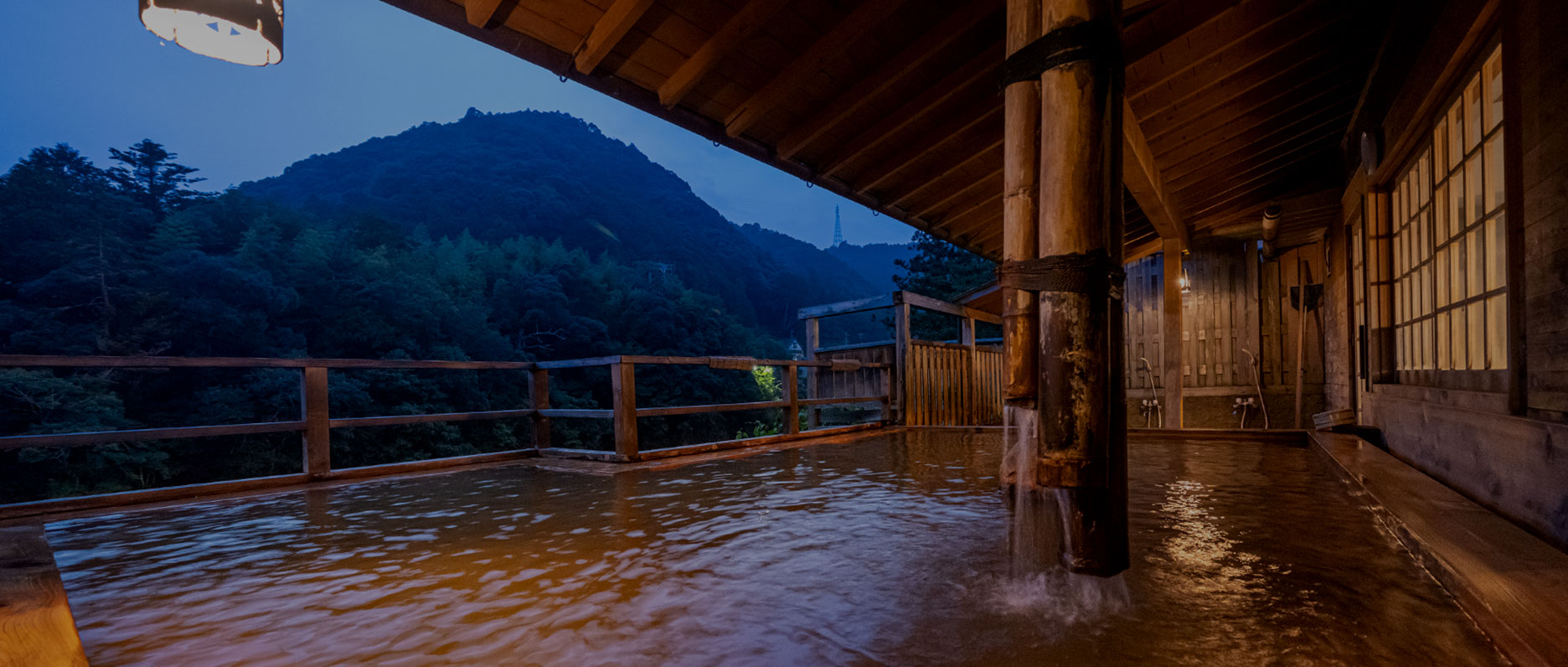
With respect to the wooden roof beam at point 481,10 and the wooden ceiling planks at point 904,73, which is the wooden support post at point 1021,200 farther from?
the wooden roof beam at point 481,10

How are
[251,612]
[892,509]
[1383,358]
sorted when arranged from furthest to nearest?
[1383,358], [892,509], [251,612]

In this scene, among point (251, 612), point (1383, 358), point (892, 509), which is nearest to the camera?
point (251, 612)

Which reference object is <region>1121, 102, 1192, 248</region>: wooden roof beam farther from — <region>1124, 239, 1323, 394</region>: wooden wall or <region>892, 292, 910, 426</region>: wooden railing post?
<region>892, 292, 910, 426</region>: wooden railing post

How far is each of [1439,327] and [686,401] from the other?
2668 centimetres

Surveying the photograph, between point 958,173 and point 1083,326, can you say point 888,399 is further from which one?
point 1083,326

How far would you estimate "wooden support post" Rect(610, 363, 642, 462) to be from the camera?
214 inches

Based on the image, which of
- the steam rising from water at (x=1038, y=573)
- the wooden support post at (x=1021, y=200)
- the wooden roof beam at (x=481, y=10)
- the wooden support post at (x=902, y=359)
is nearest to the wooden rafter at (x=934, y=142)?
the wooden support post at (x=1021, y=200)

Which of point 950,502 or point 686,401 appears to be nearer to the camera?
point 950,502

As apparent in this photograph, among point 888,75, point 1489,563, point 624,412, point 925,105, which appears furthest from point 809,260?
point 1489,563

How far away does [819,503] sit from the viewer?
11.4 feet

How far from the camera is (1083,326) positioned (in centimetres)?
215

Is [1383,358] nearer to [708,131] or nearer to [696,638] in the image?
[708,131]

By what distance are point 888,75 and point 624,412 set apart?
10.7ft

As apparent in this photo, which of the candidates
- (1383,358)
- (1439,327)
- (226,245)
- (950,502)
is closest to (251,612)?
(950,502)
